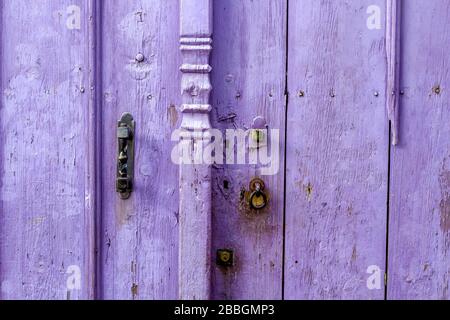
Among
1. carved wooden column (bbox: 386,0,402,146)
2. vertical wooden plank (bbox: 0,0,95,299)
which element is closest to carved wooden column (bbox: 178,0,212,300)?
vertical wooden plank (bbox: 0,0,95,299)

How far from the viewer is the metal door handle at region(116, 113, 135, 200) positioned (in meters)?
1.29

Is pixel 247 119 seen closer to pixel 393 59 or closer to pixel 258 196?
pixel 258 196

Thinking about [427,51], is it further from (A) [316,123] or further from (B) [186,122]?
(B) [186,122]

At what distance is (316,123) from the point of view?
4.19ft

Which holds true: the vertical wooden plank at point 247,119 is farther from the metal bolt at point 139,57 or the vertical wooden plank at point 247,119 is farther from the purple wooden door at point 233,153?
the metal bolt at point 139,57

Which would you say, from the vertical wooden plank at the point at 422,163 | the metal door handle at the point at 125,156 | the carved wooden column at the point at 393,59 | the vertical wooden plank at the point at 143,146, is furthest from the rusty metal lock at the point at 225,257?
the carved wooden column at the point at 393,59

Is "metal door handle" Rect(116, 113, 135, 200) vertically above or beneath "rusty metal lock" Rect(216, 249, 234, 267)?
above

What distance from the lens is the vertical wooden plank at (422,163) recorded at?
1243 mm

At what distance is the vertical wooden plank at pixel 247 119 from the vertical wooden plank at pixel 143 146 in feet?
0.38

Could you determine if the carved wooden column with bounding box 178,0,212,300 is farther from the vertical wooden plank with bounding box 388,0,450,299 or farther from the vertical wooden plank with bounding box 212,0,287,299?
the vertical wooden plank with bounding box 388,0,450,299

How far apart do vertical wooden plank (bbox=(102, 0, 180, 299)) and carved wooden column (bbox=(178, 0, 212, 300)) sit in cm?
4

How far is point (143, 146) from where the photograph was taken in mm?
1311

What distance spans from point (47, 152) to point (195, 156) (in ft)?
1.30
